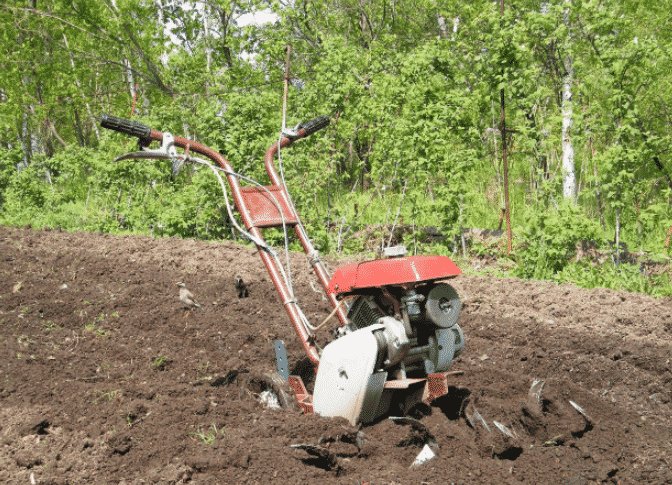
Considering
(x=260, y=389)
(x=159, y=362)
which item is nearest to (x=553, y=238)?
(x=260, y=389)

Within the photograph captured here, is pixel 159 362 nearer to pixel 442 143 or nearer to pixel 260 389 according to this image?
pixel 260 389

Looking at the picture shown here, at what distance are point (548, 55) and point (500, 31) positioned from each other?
177 centimetres

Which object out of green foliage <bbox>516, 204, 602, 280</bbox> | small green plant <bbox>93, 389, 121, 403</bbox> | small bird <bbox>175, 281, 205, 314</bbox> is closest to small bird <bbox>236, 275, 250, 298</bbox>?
small bird <bbox>175, 281, 205, 314</bbox>

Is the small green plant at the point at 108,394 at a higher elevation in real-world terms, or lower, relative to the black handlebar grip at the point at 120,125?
lower

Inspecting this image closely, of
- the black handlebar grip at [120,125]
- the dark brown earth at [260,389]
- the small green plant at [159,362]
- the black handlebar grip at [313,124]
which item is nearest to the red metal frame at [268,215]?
the black handlebar grip at [313,124]

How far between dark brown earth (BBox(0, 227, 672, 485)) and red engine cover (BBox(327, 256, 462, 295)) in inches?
25.2

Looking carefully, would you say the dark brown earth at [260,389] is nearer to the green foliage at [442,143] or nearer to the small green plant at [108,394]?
the small green plant at [108,394]

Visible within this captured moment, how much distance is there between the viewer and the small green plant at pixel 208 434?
2.77 meters

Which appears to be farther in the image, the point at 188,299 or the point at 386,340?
the point at 188,299

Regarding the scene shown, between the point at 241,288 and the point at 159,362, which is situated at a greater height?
the point at 241,288

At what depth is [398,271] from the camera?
258 centimetres

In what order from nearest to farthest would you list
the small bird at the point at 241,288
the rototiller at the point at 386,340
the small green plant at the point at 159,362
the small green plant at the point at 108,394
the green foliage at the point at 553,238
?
the rototiller at the point at 386,340 < the small green plant at the point at 108,394 < the small green plant at the point at 159,362 < the small bird at the point at 241,288 < the green foliage at the point at 553,238

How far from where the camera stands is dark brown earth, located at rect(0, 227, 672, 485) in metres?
2.49

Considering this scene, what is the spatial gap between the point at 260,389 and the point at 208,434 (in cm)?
57
